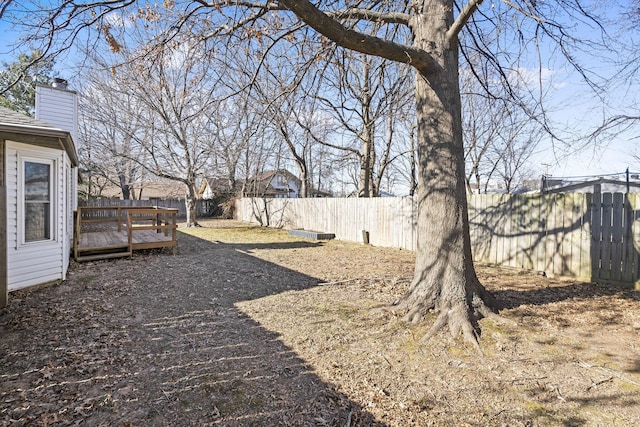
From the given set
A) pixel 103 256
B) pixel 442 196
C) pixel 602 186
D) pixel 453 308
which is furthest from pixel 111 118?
pixel 602 186

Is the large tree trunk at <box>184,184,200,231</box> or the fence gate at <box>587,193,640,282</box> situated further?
the large tree trunk at <box>184,184,200,231</box>

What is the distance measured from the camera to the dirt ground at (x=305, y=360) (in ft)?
8.16

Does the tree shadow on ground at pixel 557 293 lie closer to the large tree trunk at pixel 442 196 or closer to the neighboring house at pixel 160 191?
the large tree trunk at pixel 442 196

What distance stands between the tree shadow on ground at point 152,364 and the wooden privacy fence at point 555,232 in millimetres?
4986

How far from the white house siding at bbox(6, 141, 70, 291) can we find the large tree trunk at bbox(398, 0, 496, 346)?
235 inches

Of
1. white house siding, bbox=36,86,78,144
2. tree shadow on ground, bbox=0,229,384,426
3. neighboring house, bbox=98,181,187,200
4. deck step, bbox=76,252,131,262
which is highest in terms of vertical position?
white house siding, bbox=36,86,78,144

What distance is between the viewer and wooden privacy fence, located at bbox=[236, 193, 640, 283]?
5723 millimetres

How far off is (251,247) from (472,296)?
26.6 ft

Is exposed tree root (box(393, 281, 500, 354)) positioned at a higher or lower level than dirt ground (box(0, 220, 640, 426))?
higher

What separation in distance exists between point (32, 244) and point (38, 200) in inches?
30.1

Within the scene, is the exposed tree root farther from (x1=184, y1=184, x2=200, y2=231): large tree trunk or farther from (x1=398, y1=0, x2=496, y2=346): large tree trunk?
(x1=184, y1=184, x2=200, y2=231): large tree trunk

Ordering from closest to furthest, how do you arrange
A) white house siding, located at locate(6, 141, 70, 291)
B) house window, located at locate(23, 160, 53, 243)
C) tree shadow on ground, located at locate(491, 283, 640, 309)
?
tree shadow on ground, located at locate(491, 283, 640, 309), white house siding, located at locate(6, 141, 70, 291), house window, located at locate(23, 160, 53, 243)

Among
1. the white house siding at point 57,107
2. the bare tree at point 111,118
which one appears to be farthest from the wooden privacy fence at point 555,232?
the bare tree at point 111,118

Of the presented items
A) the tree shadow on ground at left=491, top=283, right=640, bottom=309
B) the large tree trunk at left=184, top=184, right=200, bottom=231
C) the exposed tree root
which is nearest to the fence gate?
the tree shadow on ground at left=491, top=283, right=640, bottom=309
